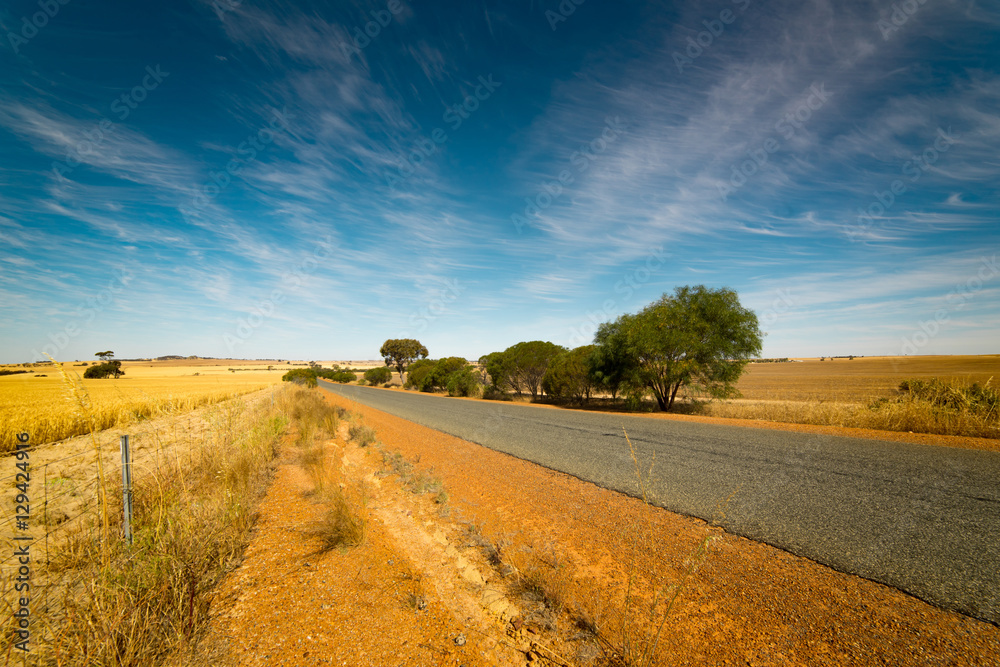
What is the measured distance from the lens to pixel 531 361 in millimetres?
30266

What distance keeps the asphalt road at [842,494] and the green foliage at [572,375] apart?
1254 cm

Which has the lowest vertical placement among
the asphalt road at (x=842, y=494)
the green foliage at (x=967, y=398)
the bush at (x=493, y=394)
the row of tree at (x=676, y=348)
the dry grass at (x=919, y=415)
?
the bush at (x=493, y=394)

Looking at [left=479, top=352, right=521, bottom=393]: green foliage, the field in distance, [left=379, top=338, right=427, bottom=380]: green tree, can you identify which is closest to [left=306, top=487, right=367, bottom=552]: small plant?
the field in distance

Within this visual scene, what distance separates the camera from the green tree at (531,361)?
3022 cm

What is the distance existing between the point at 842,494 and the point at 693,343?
12504 millimetres

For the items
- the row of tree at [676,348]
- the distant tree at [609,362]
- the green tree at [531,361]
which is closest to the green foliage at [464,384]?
the green tree at [531,361]

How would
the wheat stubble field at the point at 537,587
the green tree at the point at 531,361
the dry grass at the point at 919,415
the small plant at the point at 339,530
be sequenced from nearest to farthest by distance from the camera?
the wheat stubble field at the point at 537,587 → the small plant at the point at 339,530 → the dry grass at the point at 919,415 → the green tree at the point at 531,361

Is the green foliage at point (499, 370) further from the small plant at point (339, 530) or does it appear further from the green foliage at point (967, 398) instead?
the small plant at point (339, 530)

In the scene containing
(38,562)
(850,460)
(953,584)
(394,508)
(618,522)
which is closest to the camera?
(953,584)

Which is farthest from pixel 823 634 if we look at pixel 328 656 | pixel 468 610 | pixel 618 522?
pixel 328 656

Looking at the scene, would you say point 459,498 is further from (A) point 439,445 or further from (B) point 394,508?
(A) point 439,445

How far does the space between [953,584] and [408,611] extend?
5.35 m

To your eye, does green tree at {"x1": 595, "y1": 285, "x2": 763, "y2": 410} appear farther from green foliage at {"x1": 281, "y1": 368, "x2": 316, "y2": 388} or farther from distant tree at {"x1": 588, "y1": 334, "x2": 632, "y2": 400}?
green foliage at {"x1": 281, "y1": 368, "x2": 316, "y2": 388}

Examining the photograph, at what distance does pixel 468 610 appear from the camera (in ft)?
11.7
